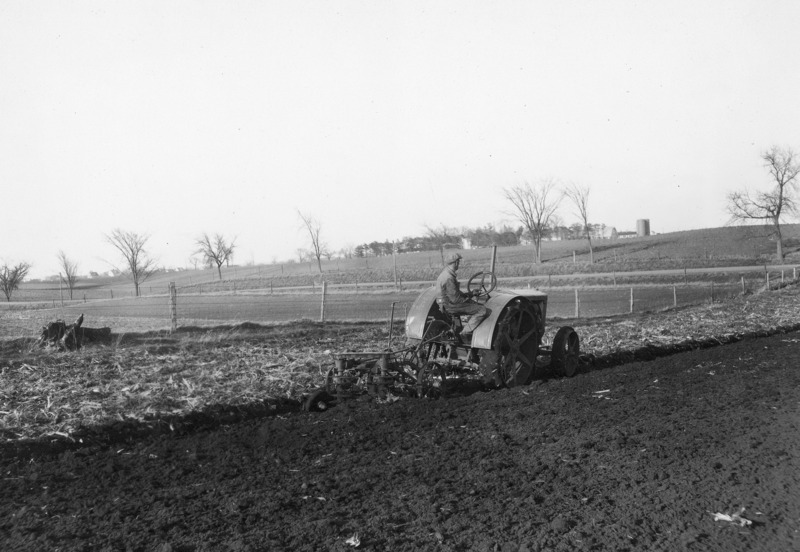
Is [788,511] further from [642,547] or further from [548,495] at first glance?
[548,495]

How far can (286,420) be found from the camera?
6516mm

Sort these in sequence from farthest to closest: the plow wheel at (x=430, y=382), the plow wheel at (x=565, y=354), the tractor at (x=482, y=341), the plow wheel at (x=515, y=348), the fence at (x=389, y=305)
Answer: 1. the fence at (x=389, y=305)
2. the plow wheel at (x=565, y=354)
3. the plow wheel at (x=515, y=348)
4. the tractor at (x=482, y=341)
5. the plow wheel at (x=430, y=382)

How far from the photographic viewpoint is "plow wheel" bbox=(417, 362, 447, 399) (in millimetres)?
7422

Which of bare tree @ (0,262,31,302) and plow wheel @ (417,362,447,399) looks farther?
bare tree @ (0,262,31,302)

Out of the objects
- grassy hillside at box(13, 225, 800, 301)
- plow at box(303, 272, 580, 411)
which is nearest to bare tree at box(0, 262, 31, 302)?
grassy hillside at box(13, 225, 800, 301)

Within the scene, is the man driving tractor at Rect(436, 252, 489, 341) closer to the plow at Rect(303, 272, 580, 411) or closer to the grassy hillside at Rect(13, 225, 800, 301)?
the plow at Rect(303, 272, 580, 411)

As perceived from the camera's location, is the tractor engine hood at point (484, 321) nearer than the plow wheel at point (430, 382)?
No

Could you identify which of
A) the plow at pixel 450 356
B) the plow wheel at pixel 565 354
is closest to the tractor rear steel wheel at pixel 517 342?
the plow at pixel 450 356

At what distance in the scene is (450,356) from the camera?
827cm

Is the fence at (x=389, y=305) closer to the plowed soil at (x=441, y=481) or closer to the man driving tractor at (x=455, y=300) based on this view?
the man driving tractor at (x=455, y=300)

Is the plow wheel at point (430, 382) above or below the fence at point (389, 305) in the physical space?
above

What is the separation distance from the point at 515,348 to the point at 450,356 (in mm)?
900

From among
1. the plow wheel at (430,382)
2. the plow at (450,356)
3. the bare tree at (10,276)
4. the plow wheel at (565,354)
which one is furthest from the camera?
the bare tree at (10,276)

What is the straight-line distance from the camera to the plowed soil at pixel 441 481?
372 centimetres
